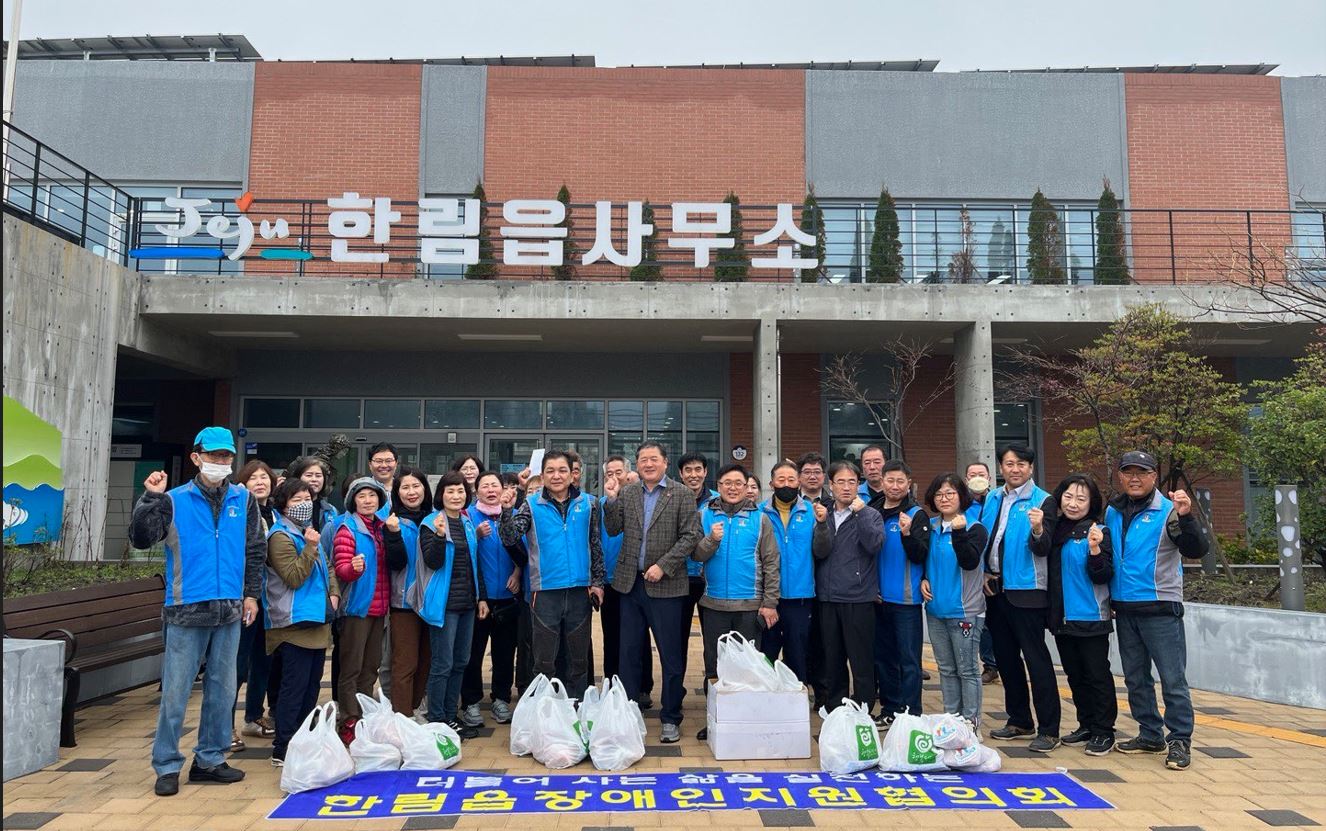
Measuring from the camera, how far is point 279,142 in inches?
A: 573

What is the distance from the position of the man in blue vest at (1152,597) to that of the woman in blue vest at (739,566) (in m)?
1.93

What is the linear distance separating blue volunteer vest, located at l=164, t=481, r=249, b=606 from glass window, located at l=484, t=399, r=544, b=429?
972 cm

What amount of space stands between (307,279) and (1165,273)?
13048mm

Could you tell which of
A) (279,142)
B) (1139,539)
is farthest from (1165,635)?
(279,142)

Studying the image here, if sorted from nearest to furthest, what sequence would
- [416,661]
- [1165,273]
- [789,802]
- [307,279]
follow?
[789,802] → [416,661] → [307,279] → [1165,273]

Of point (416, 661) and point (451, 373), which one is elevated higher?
point (451, 373)

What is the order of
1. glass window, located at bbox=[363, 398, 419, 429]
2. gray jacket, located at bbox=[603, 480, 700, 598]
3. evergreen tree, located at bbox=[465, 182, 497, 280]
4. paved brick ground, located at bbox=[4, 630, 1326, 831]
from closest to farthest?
paved brick ground, located at bbox=[4, 630, 1326, 831], gray jacket, located at bbox=[603, 480, 700, 598], evergreen tree, located at bbox=[465, 182, 497, 280], glass window, located at bbox=[363, 398, 419, 429]

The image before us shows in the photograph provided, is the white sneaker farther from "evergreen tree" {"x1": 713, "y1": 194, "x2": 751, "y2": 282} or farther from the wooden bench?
"evergreen tree" {"x1": 713, "y1": 194, "x2": 751, "y2": 282}

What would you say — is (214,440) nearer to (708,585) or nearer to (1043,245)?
(708,585)

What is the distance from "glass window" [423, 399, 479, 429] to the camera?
14055 millimetres

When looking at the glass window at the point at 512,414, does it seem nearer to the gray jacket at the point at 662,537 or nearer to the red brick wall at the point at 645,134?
the red brick wall at the point at 645,134

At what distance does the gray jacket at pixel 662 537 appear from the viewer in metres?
5.00

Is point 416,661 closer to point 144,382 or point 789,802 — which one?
point 789,802

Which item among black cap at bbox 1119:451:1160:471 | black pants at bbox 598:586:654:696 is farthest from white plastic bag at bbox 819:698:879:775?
black cap at bbox 1119:451:1160:471
